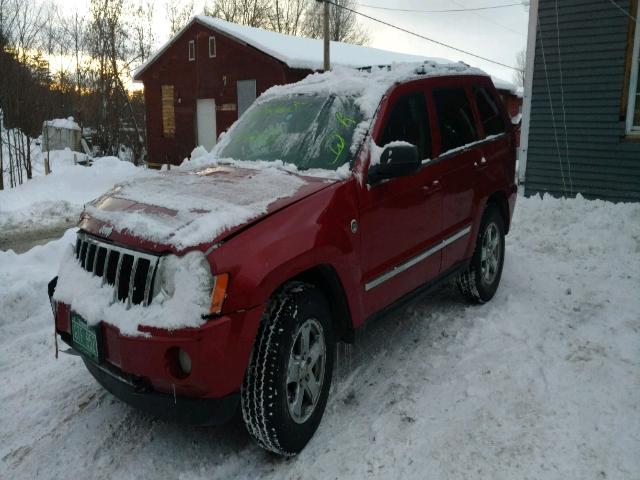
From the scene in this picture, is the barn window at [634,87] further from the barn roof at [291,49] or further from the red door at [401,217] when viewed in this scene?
the barn roof at [291,49]

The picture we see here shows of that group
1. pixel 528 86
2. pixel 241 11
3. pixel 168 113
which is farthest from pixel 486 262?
pixel 241 11

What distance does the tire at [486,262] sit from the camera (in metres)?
4.87

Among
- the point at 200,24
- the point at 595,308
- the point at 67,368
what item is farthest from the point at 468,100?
the point at 200,24

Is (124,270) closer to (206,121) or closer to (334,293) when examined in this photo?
(334,293)

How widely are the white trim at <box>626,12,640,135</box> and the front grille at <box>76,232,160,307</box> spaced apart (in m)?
8.55

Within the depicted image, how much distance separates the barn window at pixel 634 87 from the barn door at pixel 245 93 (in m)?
14.5

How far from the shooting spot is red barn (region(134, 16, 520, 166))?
20.0m

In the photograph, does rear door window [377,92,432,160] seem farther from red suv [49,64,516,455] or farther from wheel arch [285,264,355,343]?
wheel arch [285,264,355,343]

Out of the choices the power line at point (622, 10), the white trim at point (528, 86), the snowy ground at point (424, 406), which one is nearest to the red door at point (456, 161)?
the snowy ground at point (424, 406)

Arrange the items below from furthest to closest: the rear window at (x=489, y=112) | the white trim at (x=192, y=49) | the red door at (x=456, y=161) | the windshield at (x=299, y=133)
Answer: the white trim at (x=192, y=49) < the rear window at (x=489, y=112) < the red door at (x=456, y=161) < the windshield at (x=299, y=133)

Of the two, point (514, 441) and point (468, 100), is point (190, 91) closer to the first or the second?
point (468, 100)

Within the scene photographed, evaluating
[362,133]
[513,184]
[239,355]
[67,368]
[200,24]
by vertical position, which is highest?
[200,24]

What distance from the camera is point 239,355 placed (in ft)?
8.34

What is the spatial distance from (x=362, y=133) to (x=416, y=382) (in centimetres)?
169
